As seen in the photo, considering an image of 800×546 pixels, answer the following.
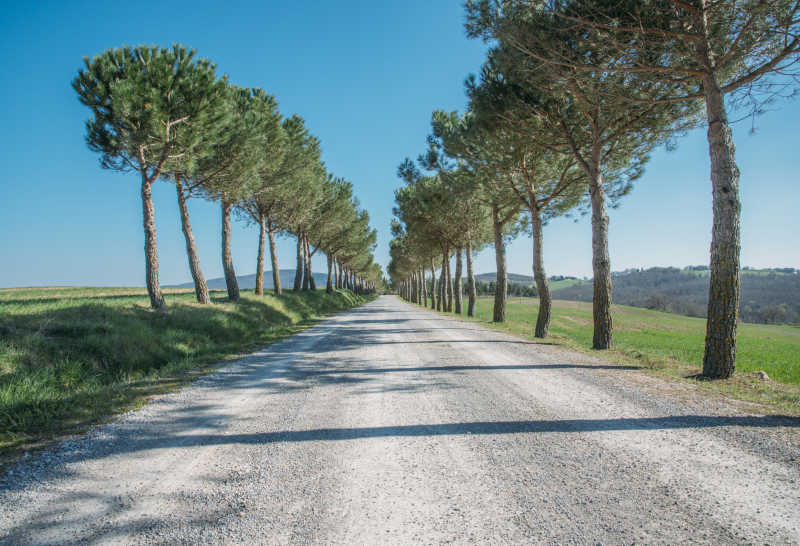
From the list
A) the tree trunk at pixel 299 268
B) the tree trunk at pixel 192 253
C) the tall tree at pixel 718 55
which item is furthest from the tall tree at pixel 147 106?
the tree trunk at pixel 299 268

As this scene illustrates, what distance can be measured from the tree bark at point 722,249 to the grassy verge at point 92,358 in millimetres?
9171

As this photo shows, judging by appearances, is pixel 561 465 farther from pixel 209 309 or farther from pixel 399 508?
pixel 209 309

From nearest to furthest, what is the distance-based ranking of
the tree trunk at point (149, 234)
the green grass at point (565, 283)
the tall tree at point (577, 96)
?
the tall tree at point (577, 96) → the tree trunk at point (149, 234) → the green grass at point (565, 283)

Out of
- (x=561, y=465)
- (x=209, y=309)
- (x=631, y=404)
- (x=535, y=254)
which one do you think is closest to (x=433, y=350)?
(x=631, y=404)

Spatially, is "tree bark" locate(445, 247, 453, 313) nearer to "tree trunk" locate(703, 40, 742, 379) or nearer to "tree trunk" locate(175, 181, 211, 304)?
"tree trunk" locate(175, 181, 211, 304)

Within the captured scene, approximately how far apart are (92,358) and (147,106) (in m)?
7.67

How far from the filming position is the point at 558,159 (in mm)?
13609

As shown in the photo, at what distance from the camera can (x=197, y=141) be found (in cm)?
1170

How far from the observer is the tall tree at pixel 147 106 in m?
9.91

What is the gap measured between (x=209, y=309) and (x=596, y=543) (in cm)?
1305

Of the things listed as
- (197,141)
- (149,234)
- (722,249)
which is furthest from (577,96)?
(149,234)

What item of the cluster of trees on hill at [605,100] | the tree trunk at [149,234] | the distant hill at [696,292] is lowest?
the distant hill at [696,292]

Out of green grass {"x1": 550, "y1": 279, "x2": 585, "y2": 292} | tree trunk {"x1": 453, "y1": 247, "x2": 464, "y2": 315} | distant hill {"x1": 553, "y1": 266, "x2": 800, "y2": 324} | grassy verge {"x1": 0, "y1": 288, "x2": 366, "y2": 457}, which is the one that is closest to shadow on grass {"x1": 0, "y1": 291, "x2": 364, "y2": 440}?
grassy verge {"x1": 0, "y1": 288, "x2": 366, "y2": 457}

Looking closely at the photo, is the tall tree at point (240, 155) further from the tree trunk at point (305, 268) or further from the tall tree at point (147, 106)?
the tree trunk at point (305, 268)
